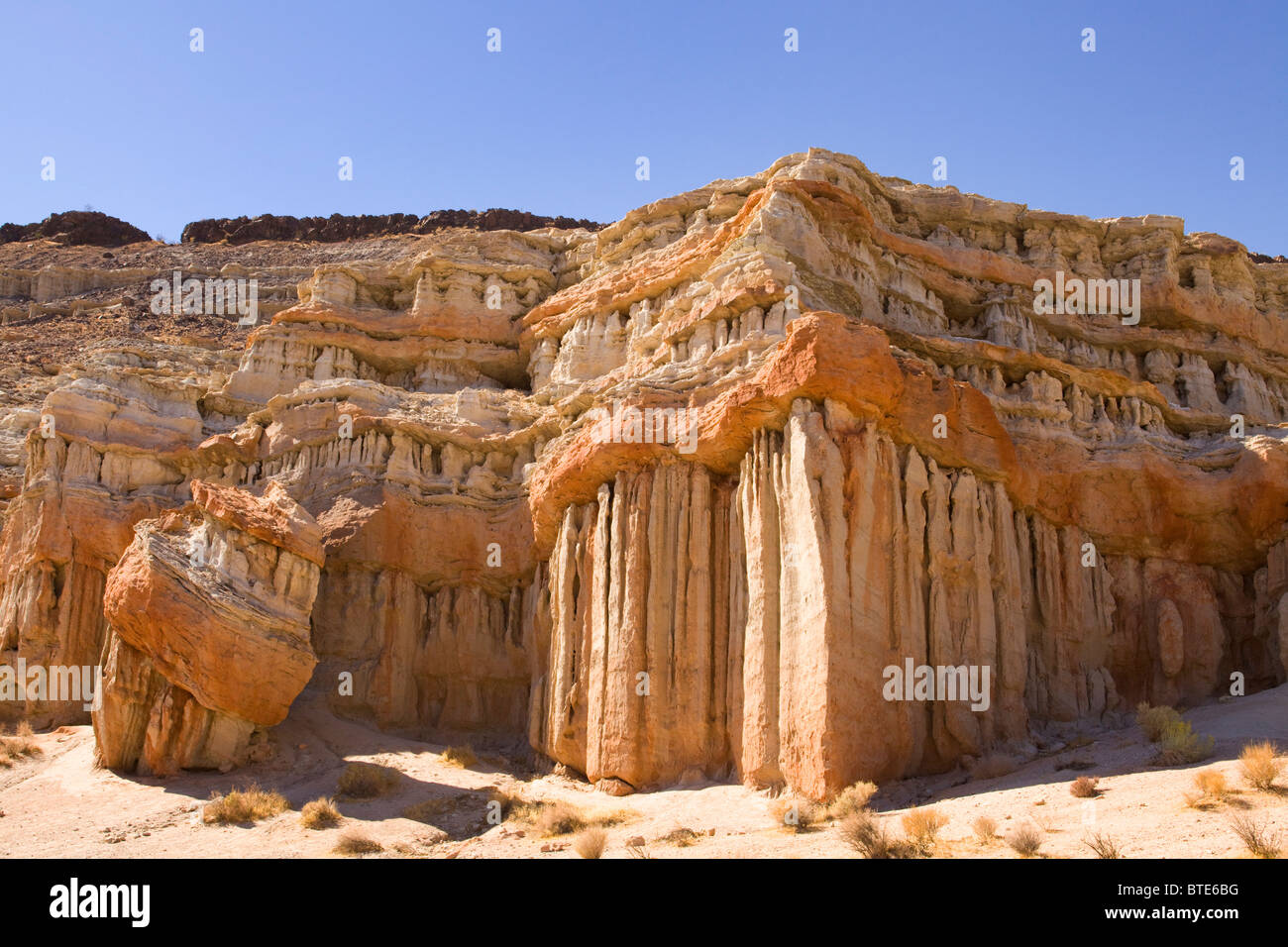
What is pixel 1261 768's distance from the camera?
15484mm

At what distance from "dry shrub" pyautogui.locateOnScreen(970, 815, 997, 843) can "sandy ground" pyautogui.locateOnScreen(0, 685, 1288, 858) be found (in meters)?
0.15

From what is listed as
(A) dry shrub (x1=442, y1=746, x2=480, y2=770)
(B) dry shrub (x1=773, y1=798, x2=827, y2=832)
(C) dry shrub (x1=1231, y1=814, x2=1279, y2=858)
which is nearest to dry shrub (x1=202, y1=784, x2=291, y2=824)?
(A) dry shrub (x1=442, y1=746, x2=480, y2=770)

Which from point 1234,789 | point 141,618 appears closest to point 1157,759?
point 1234,789

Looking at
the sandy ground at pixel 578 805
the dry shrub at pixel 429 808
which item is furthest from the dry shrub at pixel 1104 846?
the dry shrub at pixel 429 808

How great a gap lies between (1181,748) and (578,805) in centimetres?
1073

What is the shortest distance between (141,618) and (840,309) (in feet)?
60.2

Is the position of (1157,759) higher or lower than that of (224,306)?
lower

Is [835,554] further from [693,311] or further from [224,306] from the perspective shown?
[224,306]

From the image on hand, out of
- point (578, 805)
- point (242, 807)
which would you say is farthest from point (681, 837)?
point (242, 807)

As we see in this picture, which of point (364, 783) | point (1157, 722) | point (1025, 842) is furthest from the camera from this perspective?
point (364, 783)

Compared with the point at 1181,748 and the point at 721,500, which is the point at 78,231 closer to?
Result: the point at 721,500

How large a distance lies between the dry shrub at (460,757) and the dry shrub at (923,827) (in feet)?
42.4

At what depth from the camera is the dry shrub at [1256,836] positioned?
12297mm

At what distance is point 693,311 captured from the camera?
97.2 ft
